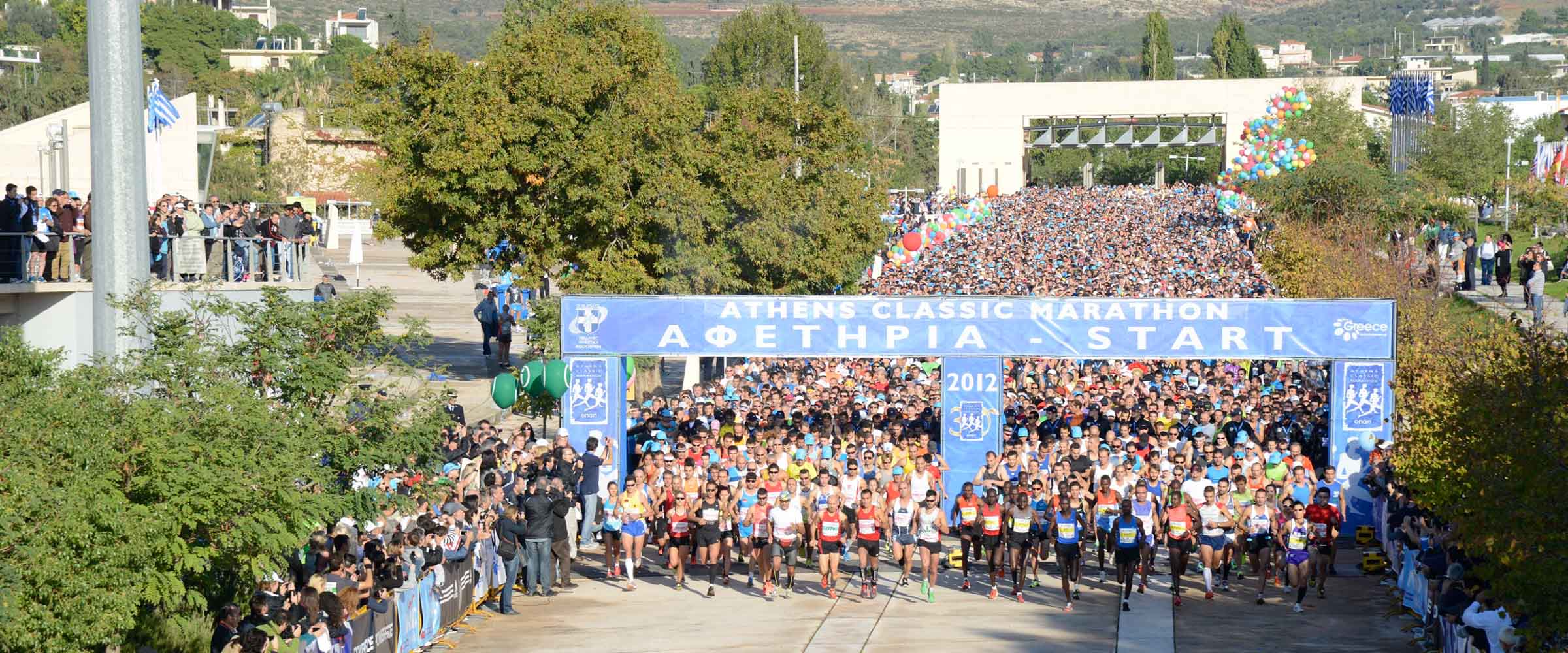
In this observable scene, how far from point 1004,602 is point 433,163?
14353 millimetres

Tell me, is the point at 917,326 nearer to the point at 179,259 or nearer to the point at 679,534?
the point at 679,534

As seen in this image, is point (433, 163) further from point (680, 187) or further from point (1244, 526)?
point (1244, 526)

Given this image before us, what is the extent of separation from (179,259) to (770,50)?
60.5 metres

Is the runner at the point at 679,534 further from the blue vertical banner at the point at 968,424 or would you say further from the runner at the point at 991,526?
the blue vertical banner at the point at 968,424

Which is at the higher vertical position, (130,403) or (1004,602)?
(130,403)

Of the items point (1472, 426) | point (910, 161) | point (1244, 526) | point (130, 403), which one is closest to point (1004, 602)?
point (1244, 526)

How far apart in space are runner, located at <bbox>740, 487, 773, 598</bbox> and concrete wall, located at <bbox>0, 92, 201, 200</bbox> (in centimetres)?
1765

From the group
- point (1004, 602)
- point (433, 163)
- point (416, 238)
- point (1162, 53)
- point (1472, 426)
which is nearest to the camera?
point (1472, 426)

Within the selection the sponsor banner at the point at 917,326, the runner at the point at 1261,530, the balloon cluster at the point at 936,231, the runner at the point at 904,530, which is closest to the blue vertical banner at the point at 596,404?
the sponsor banner at the point at 917,326

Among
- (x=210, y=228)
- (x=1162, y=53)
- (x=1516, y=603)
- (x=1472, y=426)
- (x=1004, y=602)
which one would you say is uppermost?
(x=1162, y=53)

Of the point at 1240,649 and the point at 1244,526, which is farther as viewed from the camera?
the point at 1244,526

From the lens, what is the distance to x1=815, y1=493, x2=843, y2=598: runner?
16953mm

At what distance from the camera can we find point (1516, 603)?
11320 mm

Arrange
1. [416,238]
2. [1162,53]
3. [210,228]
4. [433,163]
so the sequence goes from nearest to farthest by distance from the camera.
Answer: [210,228] → [433,163] → [416,238] → [1162,53]
